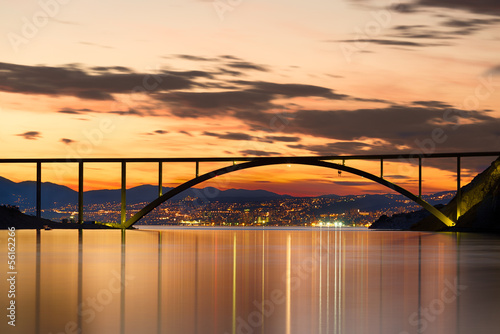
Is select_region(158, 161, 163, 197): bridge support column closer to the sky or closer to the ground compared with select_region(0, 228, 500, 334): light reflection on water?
closer to the sky

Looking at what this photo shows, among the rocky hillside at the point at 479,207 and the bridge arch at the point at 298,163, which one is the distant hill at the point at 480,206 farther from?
the bridge arch at the point at 298,163

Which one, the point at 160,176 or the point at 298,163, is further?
the point at 298,163

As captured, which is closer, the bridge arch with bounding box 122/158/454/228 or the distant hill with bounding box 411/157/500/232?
the distant hill with bounding box 411/157/500/232

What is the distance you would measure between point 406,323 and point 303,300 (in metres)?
4.39

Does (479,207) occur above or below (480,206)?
below

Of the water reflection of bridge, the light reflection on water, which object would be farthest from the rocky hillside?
the water reflection of bridge

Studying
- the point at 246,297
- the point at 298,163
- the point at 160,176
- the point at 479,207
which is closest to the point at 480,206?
the point at 479,207

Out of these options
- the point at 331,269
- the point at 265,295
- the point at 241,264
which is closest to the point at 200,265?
the point at 241,264

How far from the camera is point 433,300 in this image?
63.7ft

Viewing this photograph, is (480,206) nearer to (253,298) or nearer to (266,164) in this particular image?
(266,164)

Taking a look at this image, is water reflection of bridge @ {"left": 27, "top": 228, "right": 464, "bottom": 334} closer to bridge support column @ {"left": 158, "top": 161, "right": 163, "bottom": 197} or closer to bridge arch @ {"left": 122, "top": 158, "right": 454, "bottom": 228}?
bridge arch @ {"left": 122, "top": 158, "right": 454, "bottom": 228}

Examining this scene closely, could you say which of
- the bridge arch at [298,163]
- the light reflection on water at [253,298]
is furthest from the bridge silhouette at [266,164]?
the light reflection on water at [253,298]

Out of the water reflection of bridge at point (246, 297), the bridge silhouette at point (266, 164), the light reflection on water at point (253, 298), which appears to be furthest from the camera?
the bridge silhouette at point (266, 164)

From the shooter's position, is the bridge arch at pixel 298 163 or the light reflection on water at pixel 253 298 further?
the bridge arch at pixel 298 163
